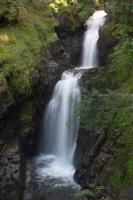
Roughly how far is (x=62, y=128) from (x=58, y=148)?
824mm

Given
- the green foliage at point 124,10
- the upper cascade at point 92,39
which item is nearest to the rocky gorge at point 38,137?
the green foliage at point 124,10

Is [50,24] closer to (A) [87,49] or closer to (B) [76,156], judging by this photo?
(A) [87,49]

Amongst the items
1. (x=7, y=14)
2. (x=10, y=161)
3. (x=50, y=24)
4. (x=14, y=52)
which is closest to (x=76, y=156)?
(x=10, y=161)

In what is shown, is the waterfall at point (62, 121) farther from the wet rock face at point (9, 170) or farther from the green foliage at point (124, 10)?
the green foliage at point (124, 10)

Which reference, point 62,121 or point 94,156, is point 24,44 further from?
point 94,156

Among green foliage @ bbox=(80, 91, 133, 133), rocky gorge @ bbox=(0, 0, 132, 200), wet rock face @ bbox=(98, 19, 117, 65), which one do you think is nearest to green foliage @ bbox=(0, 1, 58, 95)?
rocky gorge @ bbox=(0, 0, 132, 200)

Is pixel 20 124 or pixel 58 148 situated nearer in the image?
pixel 20 124

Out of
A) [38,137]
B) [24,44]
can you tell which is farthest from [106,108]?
[24,44]

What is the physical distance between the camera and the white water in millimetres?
15125

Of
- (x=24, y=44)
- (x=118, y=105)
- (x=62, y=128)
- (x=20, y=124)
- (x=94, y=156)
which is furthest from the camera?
(x=24, y=44)

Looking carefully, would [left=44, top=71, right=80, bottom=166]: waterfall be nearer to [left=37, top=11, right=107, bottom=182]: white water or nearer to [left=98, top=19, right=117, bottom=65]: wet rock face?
[left=37, top=11, right=107, bottom=182]: white water

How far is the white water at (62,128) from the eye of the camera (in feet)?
49.6

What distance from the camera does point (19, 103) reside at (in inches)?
581

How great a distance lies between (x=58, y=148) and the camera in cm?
1603
